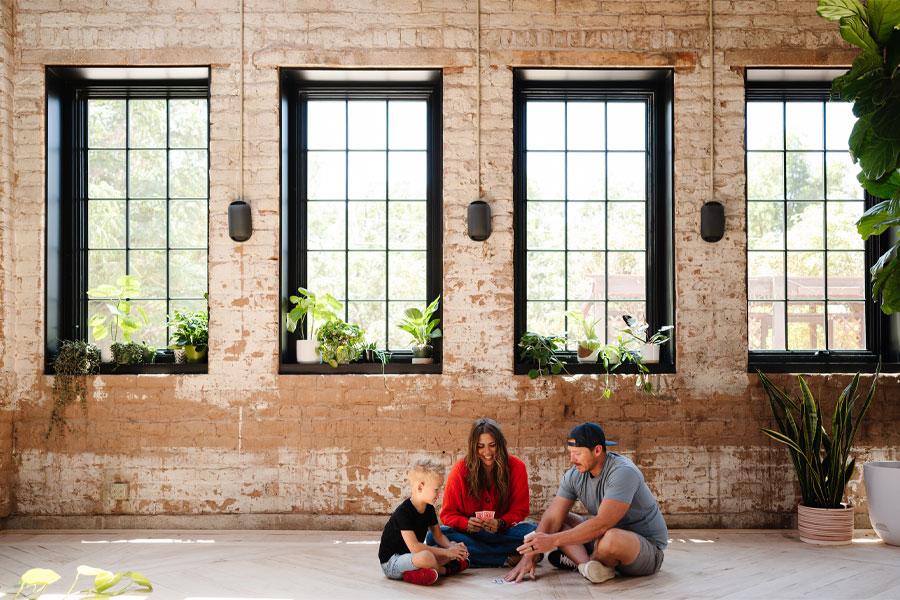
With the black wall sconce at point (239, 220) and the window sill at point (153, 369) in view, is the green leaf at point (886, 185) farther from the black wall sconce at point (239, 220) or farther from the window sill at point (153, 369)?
the window sill at point (153, 369)

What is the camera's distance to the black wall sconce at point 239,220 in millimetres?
5379

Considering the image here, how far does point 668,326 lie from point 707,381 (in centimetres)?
49

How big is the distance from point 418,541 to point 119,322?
3003mm

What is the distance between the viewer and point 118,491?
5348 millimetres

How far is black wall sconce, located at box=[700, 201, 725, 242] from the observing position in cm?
541

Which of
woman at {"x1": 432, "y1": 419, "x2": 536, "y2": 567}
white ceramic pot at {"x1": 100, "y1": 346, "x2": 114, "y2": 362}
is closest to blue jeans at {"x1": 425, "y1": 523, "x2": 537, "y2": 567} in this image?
woman at {"x1": 432, "y1": 419, "x2": 536, "y2": 567}

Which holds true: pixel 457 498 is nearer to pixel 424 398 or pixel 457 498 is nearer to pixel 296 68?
pixel 424 398

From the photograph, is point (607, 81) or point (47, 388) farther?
point (607, 81)

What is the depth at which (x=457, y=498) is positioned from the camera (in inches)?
Answer: 174

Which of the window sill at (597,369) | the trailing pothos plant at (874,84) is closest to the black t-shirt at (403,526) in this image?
the window sill at (597,369)

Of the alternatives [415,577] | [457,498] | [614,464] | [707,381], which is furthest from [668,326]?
[415,577]

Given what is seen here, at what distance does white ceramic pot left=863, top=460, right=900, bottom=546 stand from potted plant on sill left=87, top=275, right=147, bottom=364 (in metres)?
5.28

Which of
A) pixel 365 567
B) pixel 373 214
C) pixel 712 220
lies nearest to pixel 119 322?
pixel 373 214

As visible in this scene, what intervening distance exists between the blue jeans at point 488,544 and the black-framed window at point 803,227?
2642mm
